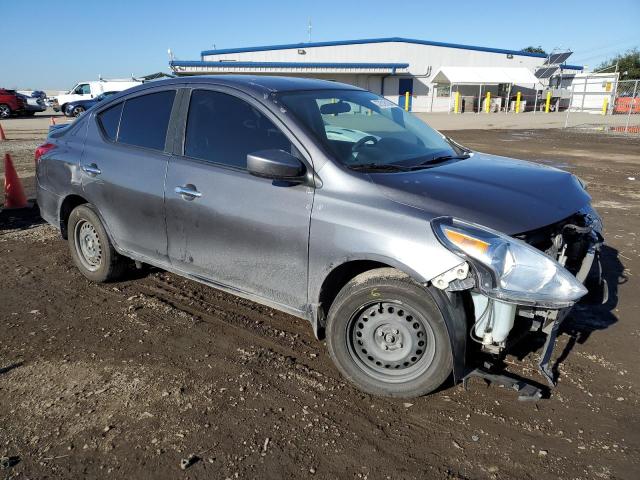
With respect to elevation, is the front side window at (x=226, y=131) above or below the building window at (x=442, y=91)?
below

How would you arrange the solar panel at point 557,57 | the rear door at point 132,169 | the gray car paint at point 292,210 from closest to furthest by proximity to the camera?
1. the gray car paint at point 292,210
2. the rear door at point 132,169
3. the solar panel at point 557,57

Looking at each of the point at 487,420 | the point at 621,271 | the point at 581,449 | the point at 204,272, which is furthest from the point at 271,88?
the point at 621,271

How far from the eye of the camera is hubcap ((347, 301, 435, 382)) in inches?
115

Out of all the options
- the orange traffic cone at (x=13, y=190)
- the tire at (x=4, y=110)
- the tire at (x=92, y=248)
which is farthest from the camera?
the tire at (x=4, y=110)

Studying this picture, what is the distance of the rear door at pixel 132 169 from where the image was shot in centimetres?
397

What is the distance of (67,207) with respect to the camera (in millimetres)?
4883

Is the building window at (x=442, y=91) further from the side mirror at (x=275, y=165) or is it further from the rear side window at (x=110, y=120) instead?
the side mirror at (x=275, y=165)

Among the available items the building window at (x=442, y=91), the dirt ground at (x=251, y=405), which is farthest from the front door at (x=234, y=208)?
the building window at (x=442, y=91)

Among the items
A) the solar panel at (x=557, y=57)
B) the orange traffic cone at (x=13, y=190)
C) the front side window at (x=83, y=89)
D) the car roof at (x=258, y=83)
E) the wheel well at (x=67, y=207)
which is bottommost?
the orange traffic cone at (x=13, y=190)

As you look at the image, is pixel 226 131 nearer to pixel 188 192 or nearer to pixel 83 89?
pixel 188 192

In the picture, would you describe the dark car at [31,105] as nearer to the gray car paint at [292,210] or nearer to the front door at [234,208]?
the gray car paint at [292,210]

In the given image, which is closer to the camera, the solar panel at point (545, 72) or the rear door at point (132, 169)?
the rear door at point (132, 169)

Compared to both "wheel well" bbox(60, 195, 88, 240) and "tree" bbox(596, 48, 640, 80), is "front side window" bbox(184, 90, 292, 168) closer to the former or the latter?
"wheel well" bbox(60, 195, 88, 240)

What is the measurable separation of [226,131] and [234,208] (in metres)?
0.62
